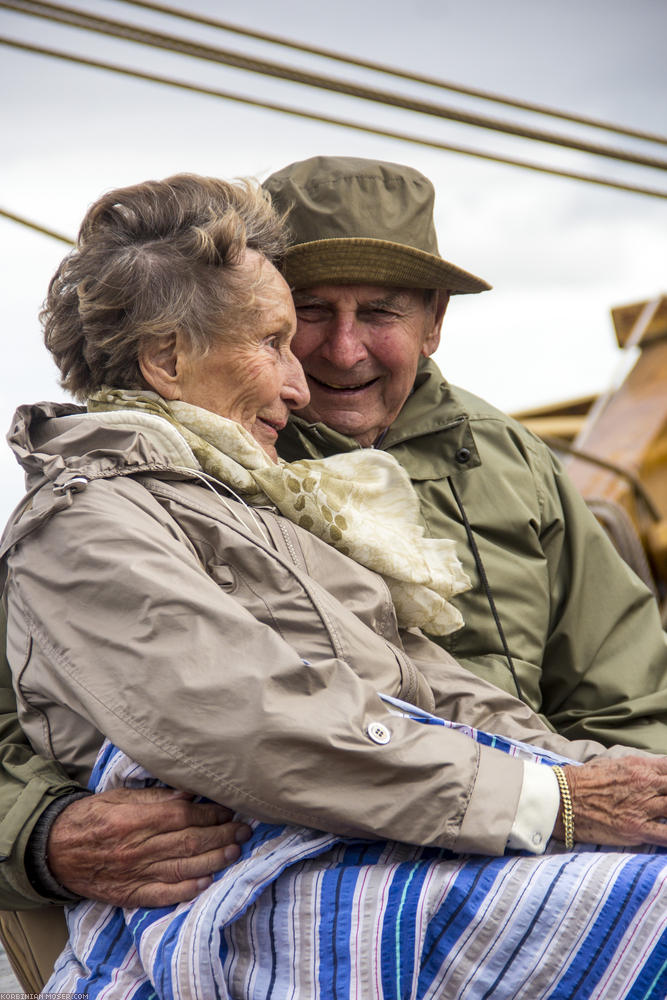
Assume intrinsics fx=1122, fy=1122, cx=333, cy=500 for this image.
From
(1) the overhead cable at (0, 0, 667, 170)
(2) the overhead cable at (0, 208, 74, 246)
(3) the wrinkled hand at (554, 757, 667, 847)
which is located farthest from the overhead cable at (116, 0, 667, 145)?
(3) the wrinkled hand at (554, 757, 667, 847)

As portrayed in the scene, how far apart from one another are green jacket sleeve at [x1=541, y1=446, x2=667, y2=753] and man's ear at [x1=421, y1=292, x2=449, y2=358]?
37 centimetres

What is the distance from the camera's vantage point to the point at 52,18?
195 centimetres

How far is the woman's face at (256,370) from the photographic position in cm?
181

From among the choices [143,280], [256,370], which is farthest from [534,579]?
[143,280]

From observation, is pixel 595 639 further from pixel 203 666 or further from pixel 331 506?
pixel 203 666

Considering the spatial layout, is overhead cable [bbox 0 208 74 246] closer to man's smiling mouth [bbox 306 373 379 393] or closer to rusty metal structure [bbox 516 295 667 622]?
man's smiling mouth [bbox 306 373 379 393]

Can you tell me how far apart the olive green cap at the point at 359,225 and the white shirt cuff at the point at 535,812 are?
1.11 meters

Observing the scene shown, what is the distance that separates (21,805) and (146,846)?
196 mm

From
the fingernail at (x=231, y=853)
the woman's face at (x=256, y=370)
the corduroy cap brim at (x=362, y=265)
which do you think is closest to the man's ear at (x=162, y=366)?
the woman's face at (x=256, y=370)

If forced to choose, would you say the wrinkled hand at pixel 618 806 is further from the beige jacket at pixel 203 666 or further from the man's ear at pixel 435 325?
the man's ear at pixel 435 325

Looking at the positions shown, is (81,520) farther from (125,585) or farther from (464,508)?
(464,508)

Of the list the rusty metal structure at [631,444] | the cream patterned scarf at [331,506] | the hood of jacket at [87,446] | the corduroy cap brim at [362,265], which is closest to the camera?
the hood of jacket at [87,446]

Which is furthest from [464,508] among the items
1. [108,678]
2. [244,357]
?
[108,678]

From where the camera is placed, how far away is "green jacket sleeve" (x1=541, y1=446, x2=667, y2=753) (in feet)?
7.25
